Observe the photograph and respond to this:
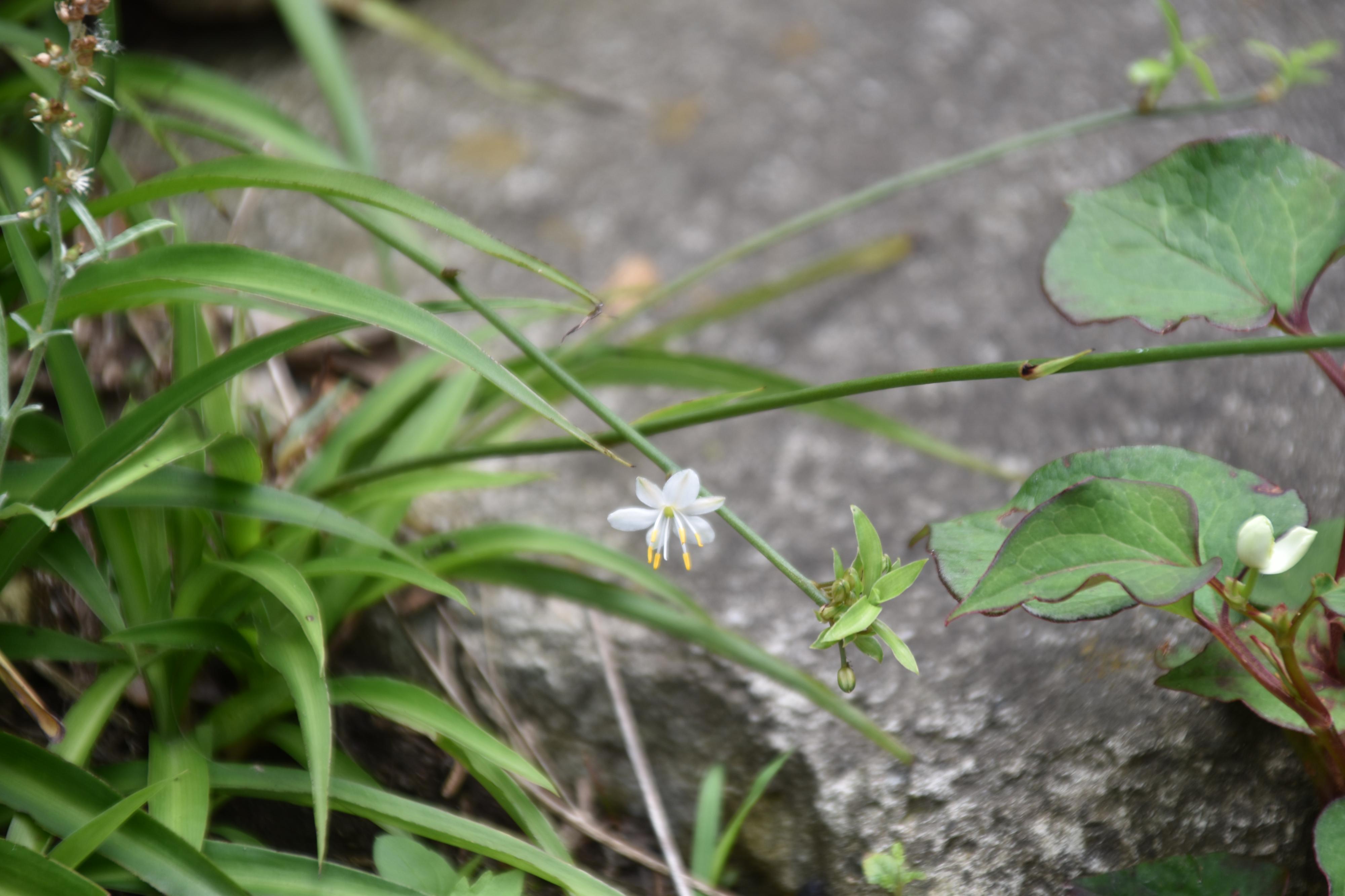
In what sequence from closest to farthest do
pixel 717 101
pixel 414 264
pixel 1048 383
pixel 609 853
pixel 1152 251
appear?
pixel 1152 251 < pixel 609 853 < pixel 1048 383 < pixel 414 264 < pixel 717 101

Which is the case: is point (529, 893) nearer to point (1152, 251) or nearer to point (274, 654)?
point (274, 654)

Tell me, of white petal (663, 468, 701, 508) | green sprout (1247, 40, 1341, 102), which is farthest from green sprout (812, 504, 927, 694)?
green sprout (1247, 40, 1341, 102)

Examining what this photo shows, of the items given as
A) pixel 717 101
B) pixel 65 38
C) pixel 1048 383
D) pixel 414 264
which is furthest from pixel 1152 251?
pixel 65 38

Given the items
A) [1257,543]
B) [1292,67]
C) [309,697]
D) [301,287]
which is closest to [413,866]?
[309,697]

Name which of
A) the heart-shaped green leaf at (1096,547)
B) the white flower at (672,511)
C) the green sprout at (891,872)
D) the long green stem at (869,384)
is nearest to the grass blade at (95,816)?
the long green stem at (869,384)

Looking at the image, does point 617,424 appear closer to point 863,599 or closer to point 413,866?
point 863,599
